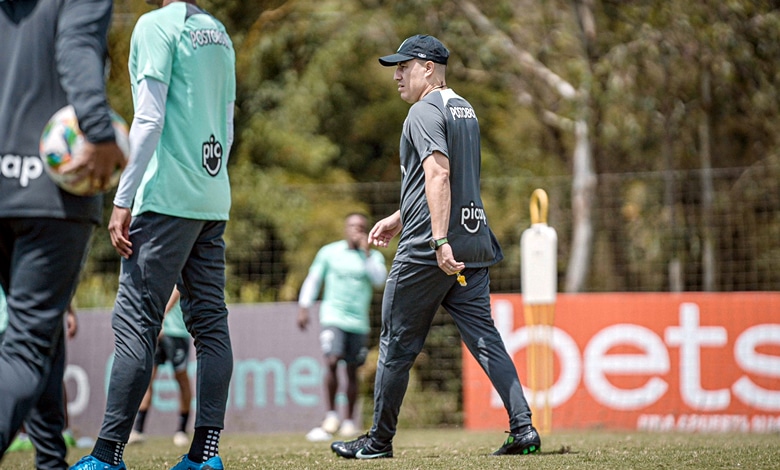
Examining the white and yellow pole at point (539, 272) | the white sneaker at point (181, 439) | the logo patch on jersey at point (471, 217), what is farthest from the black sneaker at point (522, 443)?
the white sneaker at point (181, 439)

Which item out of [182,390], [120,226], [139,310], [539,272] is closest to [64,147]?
[120,226]

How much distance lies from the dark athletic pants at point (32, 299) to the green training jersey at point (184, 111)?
0.92 meters

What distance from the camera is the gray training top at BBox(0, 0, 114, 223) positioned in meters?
3.42

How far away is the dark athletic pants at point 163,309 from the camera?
4.32 metres

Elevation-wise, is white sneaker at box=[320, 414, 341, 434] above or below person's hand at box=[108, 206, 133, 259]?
below

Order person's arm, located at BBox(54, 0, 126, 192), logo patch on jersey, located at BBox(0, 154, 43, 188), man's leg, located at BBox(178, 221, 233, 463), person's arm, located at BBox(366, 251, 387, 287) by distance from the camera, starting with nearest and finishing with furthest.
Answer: person's arm, located at BBox(54, 0, 126, 192)
logo patch on jersey, located at BBox(0, 154, 43, 188)
man's leg, located at BBox(178, 221, 233, 463)
person's arm, located at BBox(366, 251, 387, 287)

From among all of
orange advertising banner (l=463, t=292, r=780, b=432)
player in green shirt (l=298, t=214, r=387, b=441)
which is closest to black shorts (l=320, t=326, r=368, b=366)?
player in green shirt (l=298, t=214, r=387, b=441)

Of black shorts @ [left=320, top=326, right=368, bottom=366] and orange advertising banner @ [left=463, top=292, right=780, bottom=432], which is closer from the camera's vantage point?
black shorts @ [left=320, top=326, right=368, bottom=366]

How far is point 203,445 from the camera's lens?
4.51m

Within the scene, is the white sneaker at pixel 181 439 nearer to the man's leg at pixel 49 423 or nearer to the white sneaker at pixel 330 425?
the white sneaker at pixel 330 425

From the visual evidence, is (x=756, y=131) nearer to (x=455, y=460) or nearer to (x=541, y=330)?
(x=541, y=330)

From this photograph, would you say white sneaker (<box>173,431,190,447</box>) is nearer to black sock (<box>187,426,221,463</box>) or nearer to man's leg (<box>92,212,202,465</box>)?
black sock (<box>187,426,221,463</box>)

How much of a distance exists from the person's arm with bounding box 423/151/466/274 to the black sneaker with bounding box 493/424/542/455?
0.92m

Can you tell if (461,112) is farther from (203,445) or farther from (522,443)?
(203,445)
